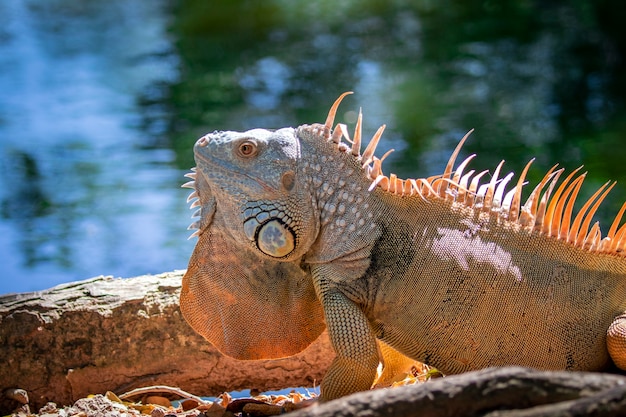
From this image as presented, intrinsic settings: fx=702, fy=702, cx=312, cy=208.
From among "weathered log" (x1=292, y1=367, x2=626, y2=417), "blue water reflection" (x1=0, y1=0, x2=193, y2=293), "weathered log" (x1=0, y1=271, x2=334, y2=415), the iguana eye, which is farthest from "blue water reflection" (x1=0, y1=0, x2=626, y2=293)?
"weathered log" (x1=292, y1=367, x2=626, y2=417)

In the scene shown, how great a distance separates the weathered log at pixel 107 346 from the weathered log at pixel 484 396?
205 centimetres

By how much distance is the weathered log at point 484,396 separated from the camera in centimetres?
178

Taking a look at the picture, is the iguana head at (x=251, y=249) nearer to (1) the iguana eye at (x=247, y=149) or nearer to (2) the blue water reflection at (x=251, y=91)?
(1) the iguana eye at (x=247, y=149)

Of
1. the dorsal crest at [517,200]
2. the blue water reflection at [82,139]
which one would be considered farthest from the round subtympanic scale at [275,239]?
the blue water reflection at [82,139]

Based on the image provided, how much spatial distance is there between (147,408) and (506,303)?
1.87 m

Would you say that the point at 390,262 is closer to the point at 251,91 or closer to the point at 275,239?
the point at 275,239

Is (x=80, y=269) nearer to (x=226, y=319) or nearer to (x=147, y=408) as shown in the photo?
(x=147, y=408)

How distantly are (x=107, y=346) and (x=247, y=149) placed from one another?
1431 millimetres

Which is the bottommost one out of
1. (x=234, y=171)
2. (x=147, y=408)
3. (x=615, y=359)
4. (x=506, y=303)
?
(x=147, y=408)

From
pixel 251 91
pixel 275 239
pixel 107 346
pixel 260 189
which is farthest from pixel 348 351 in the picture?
pixel 251 91

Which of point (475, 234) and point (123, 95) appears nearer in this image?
point (475, 234)

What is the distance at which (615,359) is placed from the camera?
8.89ft

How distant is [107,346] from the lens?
3641 millimetres

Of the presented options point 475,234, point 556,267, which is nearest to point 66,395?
point 475,234
